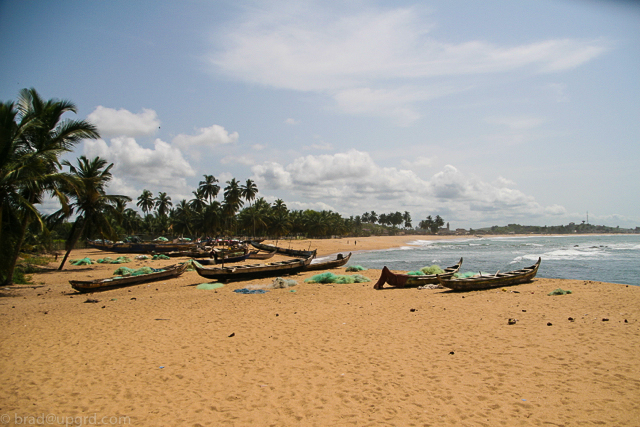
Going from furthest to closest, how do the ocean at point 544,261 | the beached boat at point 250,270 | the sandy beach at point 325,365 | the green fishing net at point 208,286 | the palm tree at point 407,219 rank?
the palm tree at point 407,219 → the ocean at point 544,261 → the beached boat at point 250,270 → the green fishing net at point 208,286 → the sandy beach at point 325,365

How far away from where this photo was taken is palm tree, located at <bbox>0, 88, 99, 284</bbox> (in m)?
13.6

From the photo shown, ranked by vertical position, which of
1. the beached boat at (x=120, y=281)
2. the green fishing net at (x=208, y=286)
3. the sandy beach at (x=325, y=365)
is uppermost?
the sandy beach at (x=325, y=365)

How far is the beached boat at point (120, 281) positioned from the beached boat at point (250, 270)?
290 centimetres

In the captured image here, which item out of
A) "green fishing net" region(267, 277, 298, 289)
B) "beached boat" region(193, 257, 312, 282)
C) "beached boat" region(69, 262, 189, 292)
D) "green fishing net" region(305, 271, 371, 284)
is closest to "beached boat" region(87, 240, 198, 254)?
"beached boat" region(69, 262, 189, 292)

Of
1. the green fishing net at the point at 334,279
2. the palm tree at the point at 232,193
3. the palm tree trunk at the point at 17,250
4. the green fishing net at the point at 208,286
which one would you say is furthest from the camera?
the palm tree at the point at 232,193

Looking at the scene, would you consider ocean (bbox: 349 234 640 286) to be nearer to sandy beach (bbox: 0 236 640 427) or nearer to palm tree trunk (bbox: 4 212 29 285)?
sandy beach (bbox: 0 236 640 427)

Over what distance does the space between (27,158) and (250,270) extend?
36.2ft

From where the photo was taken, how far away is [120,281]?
56.1 feet

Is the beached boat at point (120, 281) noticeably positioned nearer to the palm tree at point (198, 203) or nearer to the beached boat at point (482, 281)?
the beached boat at point (482, 281)

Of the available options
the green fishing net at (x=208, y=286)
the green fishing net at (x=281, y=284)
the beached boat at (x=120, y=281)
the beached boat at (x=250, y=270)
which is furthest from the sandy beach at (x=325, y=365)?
the beached boat at (x=250, y=270)

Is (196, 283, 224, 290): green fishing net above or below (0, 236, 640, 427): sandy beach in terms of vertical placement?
below

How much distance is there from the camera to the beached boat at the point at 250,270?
18516 millimetres

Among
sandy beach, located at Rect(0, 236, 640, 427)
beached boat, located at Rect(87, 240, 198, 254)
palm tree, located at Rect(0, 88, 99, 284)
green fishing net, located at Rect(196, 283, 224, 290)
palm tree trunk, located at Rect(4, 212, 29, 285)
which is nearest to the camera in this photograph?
sandy beach, located at Rect(0, 236, 640, 427)

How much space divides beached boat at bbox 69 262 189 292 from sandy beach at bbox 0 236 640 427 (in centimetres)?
347
